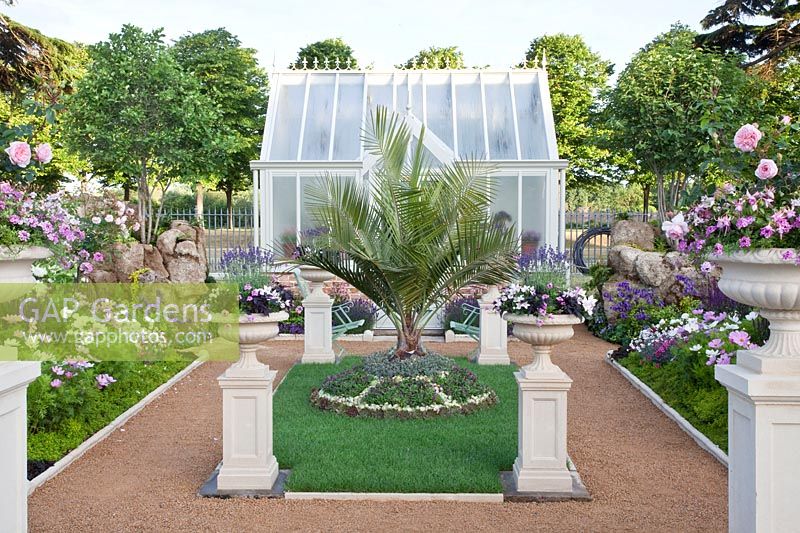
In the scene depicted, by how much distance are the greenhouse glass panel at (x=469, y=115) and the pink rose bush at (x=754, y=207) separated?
10.2 metres

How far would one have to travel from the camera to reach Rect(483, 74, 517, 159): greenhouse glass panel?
12.9m

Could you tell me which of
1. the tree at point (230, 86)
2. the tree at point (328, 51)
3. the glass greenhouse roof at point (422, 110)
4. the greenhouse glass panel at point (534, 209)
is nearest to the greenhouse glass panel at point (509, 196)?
the greenhouse glass panel at point (534, 209)

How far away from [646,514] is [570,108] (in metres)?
23.7

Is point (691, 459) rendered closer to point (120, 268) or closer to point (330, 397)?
point (330, 397)

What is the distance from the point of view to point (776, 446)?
8.25 ft

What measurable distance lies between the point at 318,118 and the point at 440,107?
2419 millimetres

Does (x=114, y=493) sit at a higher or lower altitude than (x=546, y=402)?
lower

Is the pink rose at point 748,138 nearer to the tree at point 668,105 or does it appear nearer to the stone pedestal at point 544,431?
the stone pedestal at point 544,431

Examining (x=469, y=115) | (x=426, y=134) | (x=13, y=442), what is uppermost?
(x=469, y=115)

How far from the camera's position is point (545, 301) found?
449 cm

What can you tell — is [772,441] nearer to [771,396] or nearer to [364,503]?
[771,396]

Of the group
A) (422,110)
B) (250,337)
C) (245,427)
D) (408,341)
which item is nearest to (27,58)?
(422,110)

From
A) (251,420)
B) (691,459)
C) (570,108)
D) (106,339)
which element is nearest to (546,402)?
(691,459)

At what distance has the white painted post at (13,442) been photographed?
2555 millimetres
